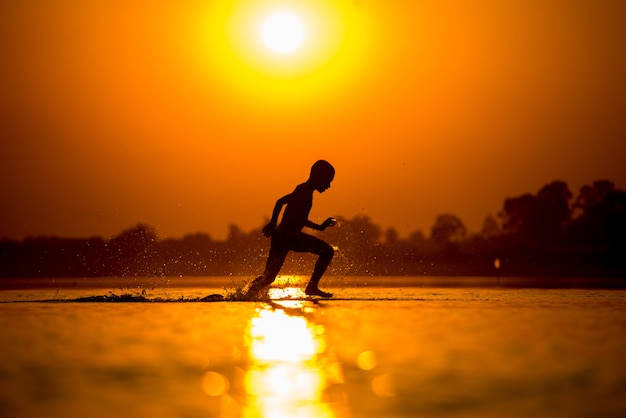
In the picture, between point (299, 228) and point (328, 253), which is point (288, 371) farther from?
point (328, 253)

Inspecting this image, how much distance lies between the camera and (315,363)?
323 inches

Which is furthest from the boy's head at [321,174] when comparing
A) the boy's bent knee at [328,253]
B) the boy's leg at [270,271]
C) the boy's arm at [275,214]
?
the boy's leg at [270,271]

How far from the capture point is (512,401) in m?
6.30

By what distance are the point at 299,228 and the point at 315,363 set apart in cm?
1077

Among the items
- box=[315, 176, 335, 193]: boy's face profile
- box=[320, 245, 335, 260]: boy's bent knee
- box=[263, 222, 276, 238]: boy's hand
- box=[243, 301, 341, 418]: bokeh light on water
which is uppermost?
box=[315, 176, 335, 193]: boy's face profile

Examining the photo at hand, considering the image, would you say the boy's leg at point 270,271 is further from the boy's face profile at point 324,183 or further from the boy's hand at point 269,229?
the boy's face profile at point 324,183

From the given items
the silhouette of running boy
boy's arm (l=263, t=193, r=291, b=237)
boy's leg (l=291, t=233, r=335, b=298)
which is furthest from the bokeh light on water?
boy's leg (l=291, t=233, r=335, b=298)

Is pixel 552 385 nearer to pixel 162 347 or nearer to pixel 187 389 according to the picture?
pixel 187 389

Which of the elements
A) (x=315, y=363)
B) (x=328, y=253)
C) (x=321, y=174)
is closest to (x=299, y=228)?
(x=328, y=253)

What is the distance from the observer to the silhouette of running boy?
18.7 meters

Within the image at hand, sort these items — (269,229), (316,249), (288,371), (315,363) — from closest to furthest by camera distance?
1. (288,371)
2. (315,363)
3. (269,229)
4. (316,249)

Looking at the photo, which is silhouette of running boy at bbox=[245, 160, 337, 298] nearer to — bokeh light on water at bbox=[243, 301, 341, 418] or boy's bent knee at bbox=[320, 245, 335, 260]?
boy's bent knee at bbox=[320, 245, 335, 260]

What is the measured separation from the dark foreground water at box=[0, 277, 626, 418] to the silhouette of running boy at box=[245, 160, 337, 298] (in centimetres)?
406

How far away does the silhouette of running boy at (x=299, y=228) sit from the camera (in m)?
18.7
